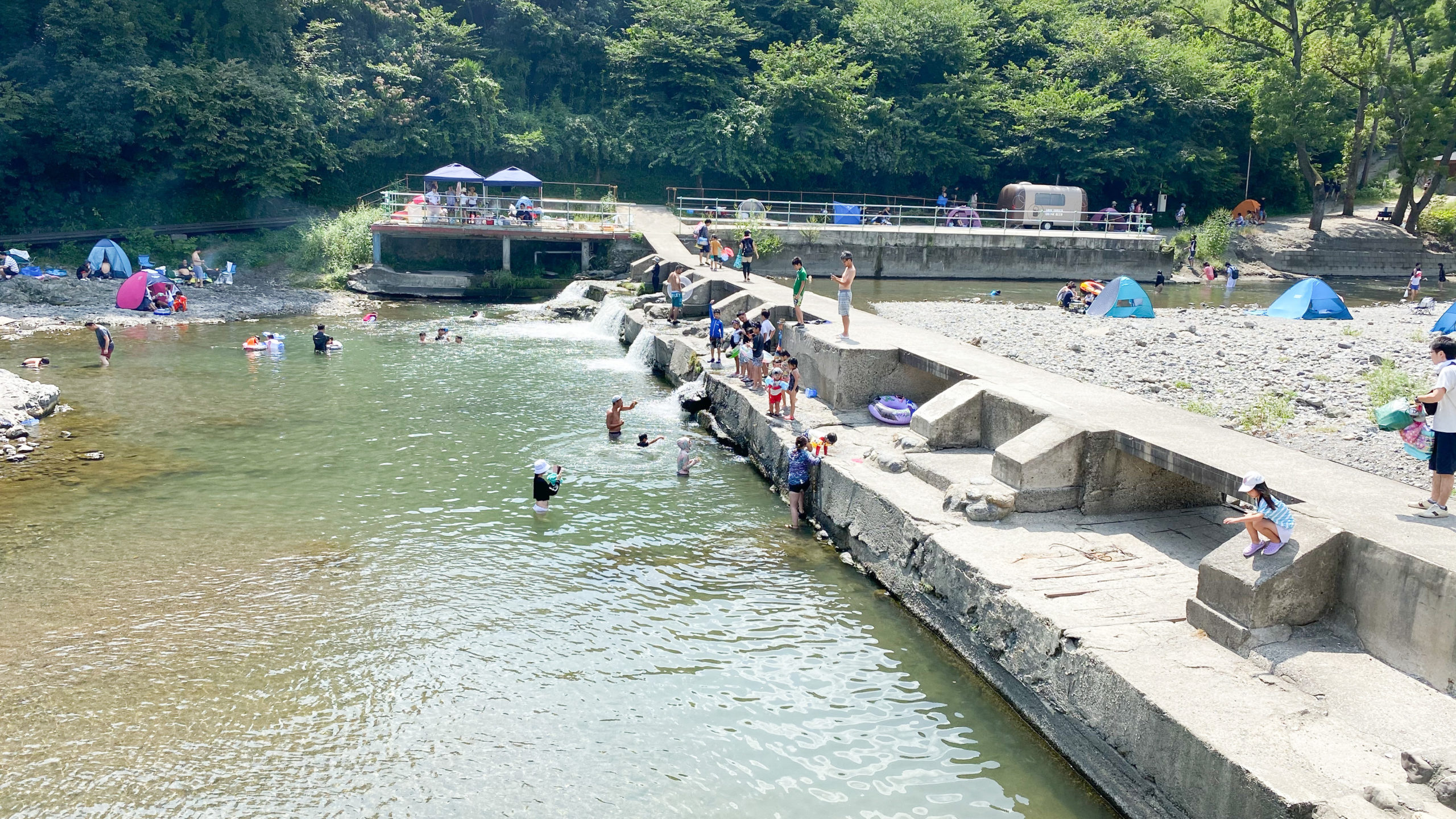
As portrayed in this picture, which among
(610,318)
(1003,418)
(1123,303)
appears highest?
(1123,303)

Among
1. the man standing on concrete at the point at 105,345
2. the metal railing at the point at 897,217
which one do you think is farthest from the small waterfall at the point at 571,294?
the man standing on concrete at the point at 105,345

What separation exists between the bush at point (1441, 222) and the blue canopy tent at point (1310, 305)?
26.4 meters

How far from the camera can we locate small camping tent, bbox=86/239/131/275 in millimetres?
32719

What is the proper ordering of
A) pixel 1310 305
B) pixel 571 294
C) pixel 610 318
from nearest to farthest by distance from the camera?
pixel 1310 305, pixel 610 318, pixel 571 294

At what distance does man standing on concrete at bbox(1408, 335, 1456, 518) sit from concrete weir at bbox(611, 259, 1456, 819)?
375mm

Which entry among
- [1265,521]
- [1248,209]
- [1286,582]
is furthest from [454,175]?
[1248,209]

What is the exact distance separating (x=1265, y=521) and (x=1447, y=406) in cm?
220

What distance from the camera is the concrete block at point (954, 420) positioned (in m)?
14.9

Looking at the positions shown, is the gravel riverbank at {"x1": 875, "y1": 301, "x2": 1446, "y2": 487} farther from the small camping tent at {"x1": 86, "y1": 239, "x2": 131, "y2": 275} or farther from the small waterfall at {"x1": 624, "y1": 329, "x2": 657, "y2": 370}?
the small camping tent at {"x1": 86, "y1": 239, "x2": 131, "y2": 275}

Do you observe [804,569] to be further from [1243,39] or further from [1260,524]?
[1243,39]

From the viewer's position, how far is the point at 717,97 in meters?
48.0

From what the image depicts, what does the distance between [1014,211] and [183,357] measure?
Result: 109ft

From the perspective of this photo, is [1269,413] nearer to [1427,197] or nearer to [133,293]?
[133,293]

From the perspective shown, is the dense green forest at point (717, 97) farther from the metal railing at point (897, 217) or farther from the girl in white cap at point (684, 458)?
the girl in white cap at point (684, 458)
